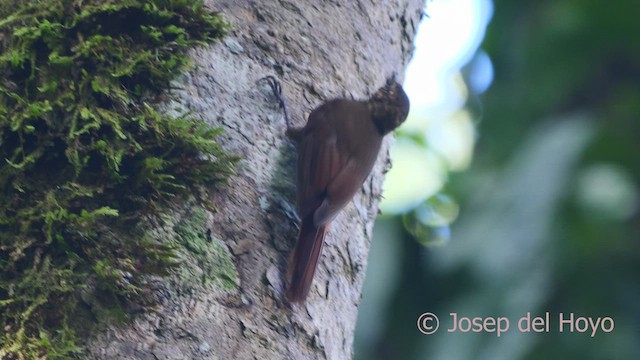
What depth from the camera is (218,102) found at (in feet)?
6.19

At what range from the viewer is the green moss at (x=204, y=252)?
168 centimetres

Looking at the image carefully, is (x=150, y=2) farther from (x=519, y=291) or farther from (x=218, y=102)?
(x=519, y=291)

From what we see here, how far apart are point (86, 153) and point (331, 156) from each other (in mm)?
1005

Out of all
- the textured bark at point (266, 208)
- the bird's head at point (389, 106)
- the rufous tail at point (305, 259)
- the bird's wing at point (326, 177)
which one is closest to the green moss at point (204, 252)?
the textured bark at point (266, 208)

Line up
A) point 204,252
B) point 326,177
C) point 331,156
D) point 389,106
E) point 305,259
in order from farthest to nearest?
point 389,106 < point 331,156 < point 326,177 < point 305,259 < point 204,252

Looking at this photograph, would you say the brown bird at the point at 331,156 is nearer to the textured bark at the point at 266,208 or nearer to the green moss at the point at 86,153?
the textured bark at the point at 266,208

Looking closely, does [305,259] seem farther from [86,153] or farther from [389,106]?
[389,106]

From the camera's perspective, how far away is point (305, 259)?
6.09ft

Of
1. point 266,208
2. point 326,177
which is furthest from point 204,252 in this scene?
point 326,177

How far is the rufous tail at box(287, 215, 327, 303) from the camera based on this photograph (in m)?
1.77

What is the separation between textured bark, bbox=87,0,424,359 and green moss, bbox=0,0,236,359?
59 millimetres

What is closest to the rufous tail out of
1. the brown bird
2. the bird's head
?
the brown bird

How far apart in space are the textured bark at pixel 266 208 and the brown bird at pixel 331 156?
0.03 metres

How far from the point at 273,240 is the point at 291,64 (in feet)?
1.44
